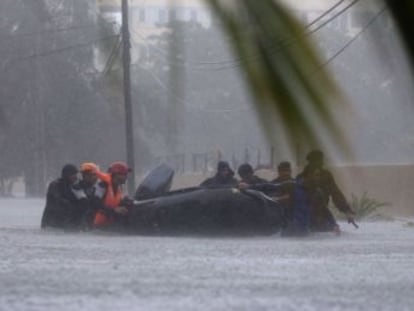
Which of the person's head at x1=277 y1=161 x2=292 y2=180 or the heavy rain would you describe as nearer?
the heavy rain

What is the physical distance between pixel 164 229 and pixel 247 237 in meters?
1.01

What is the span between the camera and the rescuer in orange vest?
16.2 meters

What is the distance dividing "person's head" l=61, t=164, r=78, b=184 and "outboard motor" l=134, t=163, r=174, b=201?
39.9 inches

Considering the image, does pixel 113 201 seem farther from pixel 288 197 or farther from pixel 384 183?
pixel 384 183

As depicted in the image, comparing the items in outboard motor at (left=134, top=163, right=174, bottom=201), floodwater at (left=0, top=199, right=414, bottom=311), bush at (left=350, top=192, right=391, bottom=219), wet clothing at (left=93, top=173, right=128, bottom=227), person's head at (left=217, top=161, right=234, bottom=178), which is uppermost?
person's head at (left=217, top=161, right=234, bottom=178)

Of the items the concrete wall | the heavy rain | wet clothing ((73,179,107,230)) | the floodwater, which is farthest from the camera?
the concrete wall

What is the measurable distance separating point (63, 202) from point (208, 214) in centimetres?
213

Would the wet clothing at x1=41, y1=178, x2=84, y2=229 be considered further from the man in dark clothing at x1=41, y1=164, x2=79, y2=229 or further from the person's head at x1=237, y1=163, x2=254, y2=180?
the person's head at x1=237, y1=163, x2=254, y2=180

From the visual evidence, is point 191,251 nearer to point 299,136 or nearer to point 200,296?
point 200,296

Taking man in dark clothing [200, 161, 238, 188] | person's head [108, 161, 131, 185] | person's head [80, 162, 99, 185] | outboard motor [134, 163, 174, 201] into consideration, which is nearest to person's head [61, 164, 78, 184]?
person's head [80, 162, 99, 185]

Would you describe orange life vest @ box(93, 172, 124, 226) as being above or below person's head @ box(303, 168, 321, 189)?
below

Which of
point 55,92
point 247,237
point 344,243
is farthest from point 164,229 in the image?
point 55,92

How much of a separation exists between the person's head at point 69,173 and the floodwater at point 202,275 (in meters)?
3.12

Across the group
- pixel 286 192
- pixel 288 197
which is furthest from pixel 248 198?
pixel 286 192
